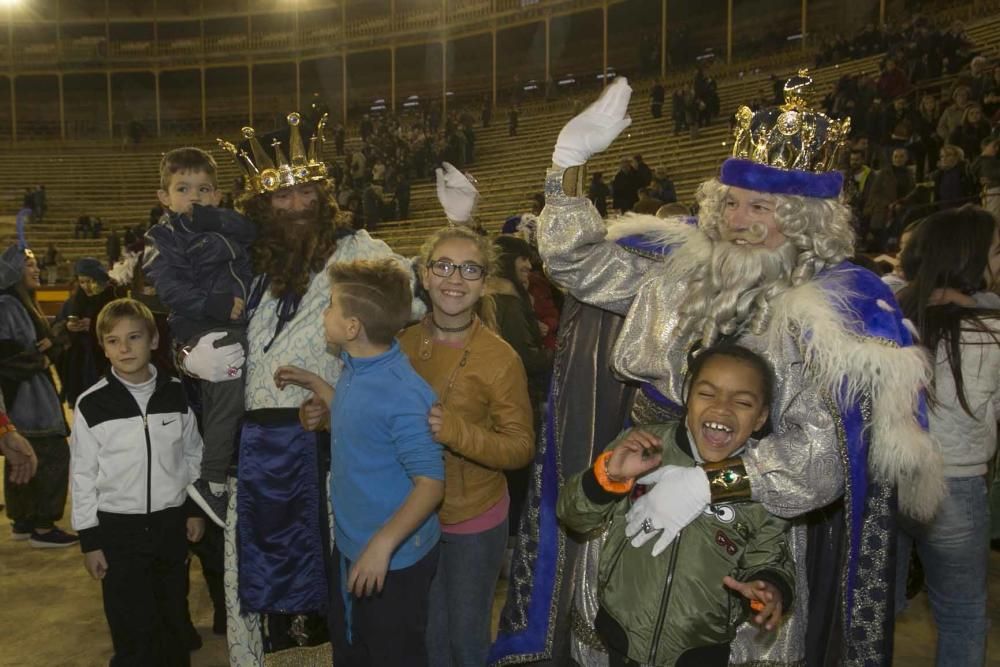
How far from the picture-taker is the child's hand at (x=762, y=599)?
173 cm

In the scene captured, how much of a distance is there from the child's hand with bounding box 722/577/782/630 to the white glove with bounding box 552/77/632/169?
1.21 m

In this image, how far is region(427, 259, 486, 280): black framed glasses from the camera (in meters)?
2.50

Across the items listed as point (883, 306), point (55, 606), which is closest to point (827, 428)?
point (883, 306)

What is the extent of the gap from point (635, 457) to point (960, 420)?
5.12 feet

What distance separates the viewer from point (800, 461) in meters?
1.88

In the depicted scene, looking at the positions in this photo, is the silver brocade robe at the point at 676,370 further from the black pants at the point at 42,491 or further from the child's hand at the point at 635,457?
the black pants at the point at 42,491

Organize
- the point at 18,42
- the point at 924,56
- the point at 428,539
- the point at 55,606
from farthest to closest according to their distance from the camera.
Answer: the point at 18,42, the point at 924,56, the point at 55,606, the point at 428,539

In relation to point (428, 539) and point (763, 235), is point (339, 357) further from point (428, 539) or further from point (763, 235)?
point (763, 235)

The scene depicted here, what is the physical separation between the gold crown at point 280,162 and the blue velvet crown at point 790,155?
136cm

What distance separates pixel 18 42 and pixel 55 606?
119 ft

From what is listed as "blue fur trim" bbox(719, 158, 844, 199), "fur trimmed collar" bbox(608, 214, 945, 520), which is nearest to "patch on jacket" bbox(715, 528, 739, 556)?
"fur trimmed collar" bbox(608, 214, 945, 520)

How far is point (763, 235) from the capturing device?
7.04 ft

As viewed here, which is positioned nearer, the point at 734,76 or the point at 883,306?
the point at 883,306

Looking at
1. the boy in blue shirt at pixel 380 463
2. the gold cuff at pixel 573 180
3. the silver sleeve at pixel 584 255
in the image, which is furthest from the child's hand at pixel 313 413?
the gold cuff at pixel 573 180
